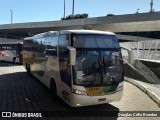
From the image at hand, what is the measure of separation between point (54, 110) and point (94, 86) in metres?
1.88

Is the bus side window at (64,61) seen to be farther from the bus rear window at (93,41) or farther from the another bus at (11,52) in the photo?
the another bus at (11,52)

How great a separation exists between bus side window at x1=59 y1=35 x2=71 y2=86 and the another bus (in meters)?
24.0

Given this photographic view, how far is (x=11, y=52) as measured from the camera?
34.5 meters

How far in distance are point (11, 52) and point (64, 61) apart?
2552cm

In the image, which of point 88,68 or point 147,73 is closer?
point 88,68

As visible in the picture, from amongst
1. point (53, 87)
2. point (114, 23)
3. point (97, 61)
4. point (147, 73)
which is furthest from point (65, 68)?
point (114, 23)

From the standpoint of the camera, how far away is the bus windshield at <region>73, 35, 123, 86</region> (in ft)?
31.2

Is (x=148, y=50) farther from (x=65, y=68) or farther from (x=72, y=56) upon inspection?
(x=72, y=56)

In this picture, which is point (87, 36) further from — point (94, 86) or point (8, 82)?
point (8, 82)

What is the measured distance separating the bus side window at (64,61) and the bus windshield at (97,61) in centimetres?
41

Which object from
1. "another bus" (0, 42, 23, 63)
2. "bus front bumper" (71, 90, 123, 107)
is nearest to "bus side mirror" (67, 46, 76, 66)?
"bus front bumper" (71, 90, 123, 107)

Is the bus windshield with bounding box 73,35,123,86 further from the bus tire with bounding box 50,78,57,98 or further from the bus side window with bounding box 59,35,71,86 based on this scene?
the bus tire with bounding box 50,78,57,98

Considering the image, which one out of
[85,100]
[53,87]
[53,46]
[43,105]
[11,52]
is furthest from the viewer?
[11,52]

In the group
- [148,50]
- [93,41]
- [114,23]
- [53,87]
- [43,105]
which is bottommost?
[43,105]
